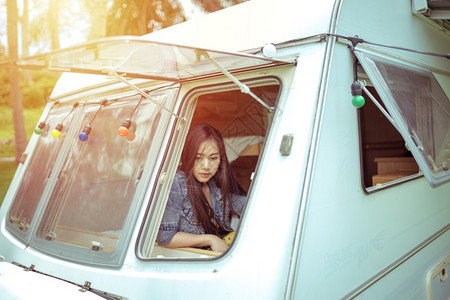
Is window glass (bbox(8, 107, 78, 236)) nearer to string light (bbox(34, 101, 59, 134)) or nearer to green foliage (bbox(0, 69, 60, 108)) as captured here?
string light (bbox(34, 101, 59, 134))

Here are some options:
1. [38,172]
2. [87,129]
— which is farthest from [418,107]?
[38,172]

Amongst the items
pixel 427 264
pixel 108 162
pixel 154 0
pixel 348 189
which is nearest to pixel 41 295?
pixel 108 162

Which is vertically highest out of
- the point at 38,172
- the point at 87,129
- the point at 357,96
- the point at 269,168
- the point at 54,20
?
the point at 54,20

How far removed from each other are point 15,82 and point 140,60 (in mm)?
9263

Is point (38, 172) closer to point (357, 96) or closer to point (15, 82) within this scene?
point (357, 96)

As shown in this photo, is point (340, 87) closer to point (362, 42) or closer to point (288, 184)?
point (362, 42)

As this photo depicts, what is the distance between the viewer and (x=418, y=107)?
2670mm

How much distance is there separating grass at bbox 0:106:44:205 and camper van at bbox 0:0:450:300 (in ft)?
25.3

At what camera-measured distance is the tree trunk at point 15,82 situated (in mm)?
9547

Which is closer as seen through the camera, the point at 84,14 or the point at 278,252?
the point at 278,252

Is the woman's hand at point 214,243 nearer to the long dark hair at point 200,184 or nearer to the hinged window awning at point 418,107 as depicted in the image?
the long dark hair at point 200,184

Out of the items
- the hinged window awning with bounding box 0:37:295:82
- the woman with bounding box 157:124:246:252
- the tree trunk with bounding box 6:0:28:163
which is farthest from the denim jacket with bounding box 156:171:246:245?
the tree trunk with bounding box 6:0:28:163

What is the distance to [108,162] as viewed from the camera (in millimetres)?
3041

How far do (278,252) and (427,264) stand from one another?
1610mm
